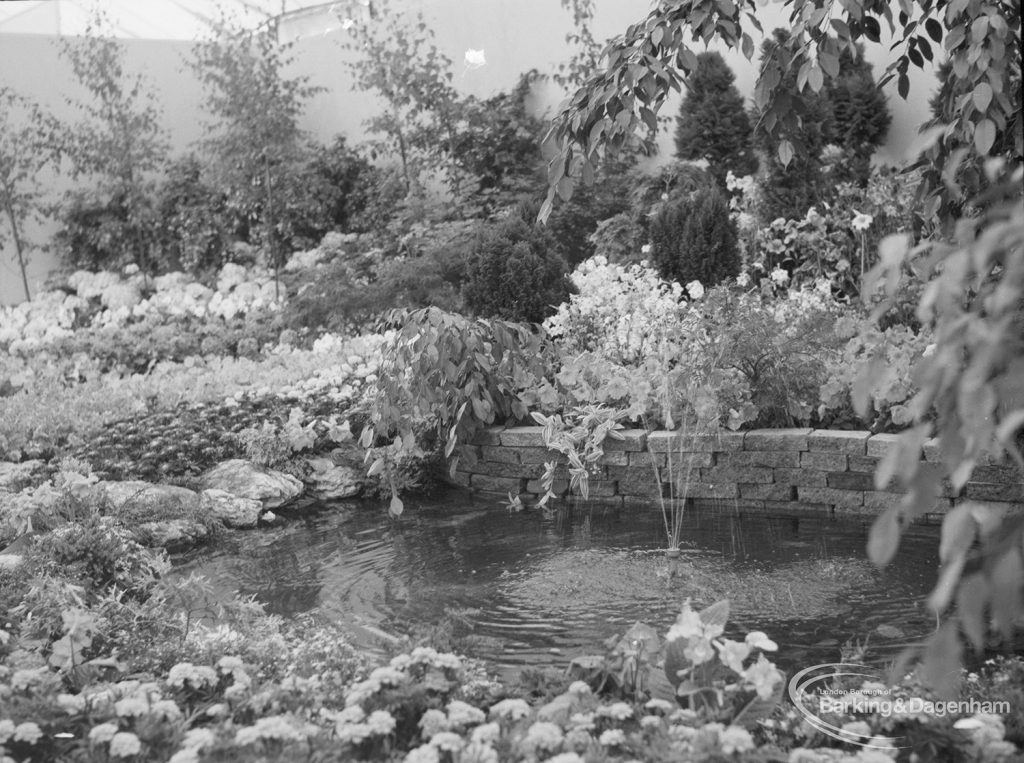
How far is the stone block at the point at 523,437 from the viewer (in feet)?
16.2

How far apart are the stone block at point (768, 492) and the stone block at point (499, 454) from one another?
1070mm

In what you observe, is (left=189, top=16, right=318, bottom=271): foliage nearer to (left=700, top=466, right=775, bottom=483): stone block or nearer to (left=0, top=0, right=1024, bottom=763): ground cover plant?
(left=0, top=0, right=1024, bottom=763): ground cover plant

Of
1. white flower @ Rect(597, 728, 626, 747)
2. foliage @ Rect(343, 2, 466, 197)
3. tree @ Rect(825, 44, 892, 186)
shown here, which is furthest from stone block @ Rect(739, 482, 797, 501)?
foliage @ Rect(343, 2, 466, 197)

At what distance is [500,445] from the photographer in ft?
16.6

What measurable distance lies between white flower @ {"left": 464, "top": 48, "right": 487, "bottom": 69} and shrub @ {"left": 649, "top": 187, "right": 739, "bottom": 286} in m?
4.17

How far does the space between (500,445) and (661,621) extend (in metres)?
2.07

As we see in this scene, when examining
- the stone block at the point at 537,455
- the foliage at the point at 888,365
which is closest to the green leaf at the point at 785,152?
the foliage at the point at 888,365

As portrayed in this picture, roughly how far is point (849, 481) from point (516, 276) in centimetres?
231

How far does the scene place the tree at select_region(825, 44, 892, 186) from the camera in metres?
7.83

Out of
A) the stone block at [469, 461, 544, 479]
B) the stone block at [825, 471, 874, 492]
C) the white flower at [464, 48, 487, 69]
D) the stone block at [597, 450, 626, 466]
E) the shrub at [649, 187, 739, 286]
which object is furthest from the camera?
the white flower at [464, 48, 487, 69]

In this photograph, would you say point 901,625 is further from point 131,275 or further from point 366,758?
point 131,275

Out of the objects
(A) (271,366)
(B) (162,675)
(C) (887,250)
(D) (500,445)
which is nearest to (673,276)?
(D) (500,445)

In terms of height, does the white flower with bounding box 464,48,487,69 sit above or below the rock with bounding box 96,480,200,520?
above

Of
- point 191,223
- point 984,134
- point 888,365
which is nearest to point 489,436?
point 888,365
